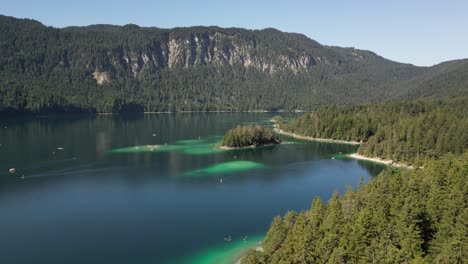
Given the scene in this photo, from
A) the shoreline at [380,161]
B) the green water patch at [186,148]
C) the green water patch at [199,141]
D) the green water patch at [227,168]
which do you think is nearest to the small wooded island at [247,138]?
the green water patch at [186,148]

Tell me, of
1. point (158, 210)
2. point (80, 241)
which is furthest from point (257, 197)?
point (80, 241)

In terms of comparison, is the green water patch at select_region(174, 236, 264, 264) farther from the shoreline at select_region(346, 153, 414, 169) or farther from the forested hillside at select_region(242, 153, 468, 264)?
the shoreline at select_region(346, 153, 414, 169)

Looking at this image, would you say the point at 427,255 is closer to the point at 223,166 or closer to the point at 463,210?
the point at 463,210

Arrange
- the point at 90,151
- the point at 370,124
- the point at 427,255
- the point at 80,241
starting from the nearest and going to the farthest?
the point at 427,255
the point at 80,241
the point at 90,151
the point at 370,124

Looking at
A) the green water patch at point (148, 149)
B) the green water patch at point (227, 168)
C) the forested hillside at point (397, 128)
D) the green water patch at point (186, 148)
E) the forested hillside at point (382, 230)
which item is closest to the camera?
the forested hillside at point (382, 230)

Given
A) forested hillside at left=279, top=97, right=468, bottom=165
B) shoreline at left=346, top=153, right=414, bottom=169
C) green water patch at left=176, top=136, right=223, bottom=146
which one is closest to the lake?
green water patch at left=176, top=136, right=223, bottom=146

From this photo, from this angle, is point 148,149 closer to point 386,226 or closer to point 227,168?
point 227,168

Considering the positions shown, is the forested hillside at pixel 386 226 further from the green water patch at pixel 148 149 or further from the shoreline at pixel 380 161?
the green water patch at pixel 148 149
